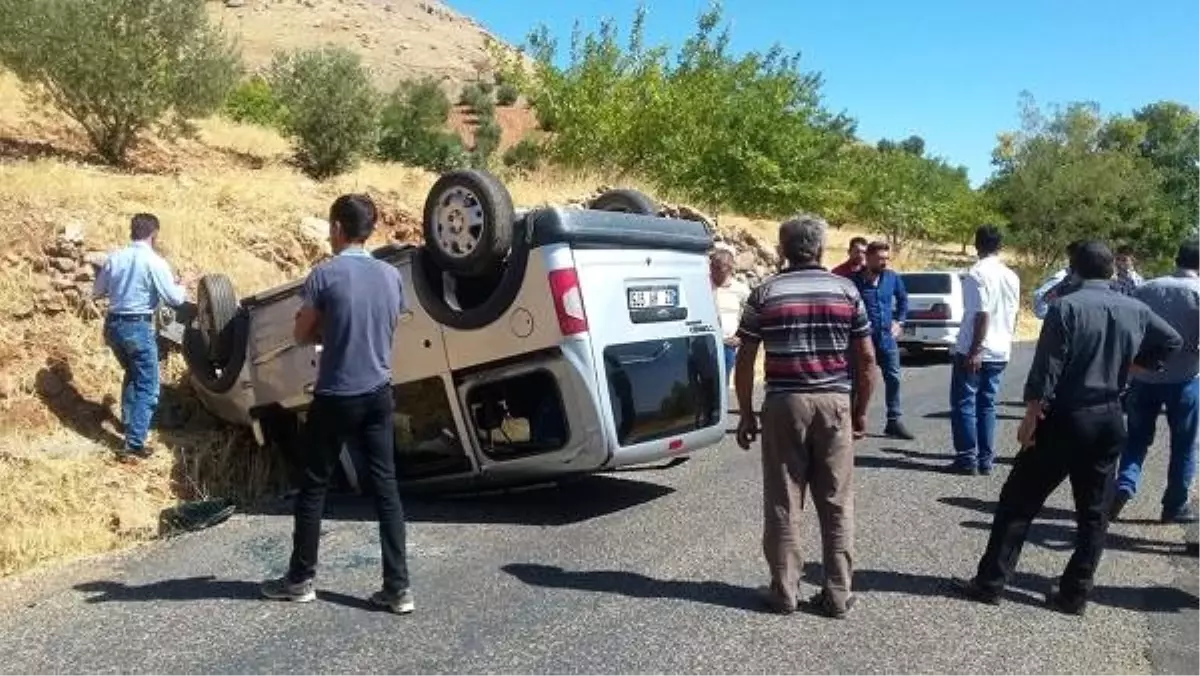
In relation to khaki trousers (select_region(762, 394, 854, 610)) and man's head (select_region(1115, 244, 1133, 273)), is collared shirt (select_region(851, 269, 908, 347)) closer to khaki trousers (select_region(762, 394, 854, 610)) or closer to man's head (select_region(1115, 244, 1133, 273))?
man's head (select_region(1115, 244, 1133, 273))

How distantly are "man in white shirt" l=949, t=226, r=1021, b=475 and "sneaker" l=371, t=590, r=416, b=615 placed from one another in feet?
15.4

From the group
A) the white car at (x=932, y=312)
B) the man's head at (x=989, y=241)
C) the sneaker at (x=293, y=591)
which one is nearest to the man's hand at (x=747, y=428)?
the sneaker at (x=293, y=591)

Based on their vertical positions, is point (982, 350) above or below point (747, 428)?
above

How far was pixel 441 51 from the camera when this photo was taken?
76.0 meters

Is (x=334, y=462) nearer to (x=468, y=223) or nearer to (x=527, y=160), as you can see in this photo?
(x=468, y=223)

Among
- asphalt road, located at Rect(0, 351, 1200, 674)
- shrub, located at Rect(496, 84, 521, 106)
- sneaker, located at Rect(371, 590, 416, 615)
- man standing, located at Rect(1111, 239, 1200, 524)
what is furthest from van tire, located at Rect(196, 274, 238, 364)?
shrub, located at Rect(496, 84, 521, 106)

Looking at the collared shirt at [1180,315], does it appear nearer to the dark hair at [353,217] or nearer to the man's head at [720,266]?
the man's head at [720,266]

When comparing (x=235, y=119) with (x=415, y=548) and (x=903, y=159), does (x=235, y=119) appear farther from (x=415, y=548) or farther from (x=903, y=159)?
(x=903, y=159)

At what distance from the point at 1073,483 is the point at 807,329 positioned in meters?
1.54

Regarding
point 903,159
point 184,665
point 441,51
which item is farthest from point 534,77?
point 441,51

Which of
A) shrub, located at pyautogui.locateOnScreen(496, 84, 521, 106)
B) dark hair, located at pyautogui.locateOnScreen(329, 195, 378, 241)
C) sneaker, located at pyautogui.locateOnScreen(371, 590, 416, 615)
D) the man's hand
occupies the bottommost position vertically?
sneaker, located at pyautogui.locateOnScreen(371, 590, 416, 615)

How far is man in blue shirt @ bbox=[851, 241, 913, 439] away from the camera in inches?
365

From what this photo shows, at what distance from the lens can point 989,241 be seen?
770 centimetres

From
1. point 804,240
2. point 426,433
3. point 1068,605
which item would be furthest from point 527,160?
point 1068,605
